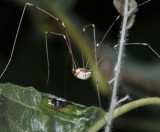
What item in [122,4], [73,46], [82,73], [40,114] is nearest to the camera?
[40,114]

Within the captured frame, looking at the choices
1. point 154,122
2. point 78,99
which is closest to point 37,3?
point 78,99

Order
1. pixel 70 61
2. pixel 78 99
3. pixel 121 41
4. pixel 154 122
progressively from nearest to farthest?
pixel 121 41 < pixel 154 122 < pixel 78 99 < pixel 70 61

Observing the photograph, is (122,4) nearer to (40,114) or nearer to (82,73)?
(40,114)

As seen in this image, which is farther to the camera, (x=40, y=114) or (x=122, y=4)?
(x=122, y=4)

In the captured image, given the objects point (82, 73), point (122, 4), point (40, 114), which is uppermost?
point (122, 4)

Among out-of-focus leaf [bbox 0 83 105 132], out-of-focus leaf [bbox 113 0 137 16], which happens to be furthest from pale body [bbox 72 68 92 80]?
out-of-focus leaf [bbox 0 83 105 132]

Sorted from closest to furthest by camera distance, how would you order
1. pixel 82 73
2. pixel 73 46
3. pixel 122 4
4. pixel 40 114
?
pixel 40 114
pixel 122 4
pixel 82 73
pixel 73 46

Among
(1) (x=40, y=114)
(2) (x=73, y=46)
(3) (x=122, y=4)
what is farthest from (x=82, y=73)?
(1) (x=40, y=114)

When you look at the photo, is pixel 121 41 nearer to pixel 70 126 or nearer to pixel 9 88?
pixel 70 126
